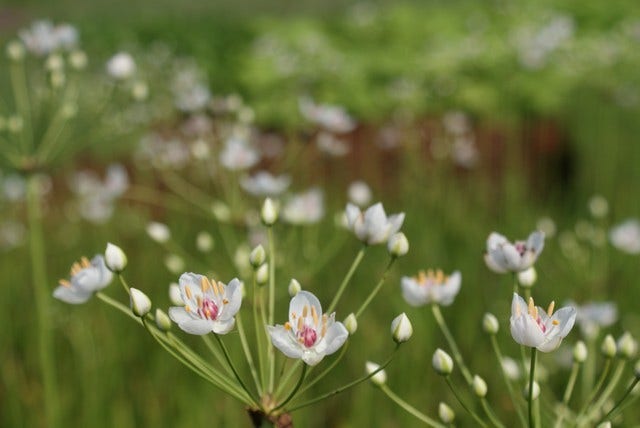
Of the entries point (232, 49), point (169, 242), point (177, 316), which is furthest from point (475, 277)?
point (232, 49)

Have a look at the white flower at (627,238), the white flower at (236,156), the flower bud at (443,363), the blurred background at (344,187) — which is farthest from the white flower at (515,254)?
the white flower at (627,238)

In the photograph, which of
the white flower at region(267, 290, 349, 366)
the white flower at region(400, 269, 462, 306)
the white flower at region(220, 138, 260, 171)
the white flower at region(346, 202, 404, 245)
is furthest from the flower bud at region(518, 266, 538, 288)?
the white flower at region(220, 138, 260, 171)

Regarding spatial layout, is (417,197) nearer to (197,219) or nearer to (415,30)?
(197,219)

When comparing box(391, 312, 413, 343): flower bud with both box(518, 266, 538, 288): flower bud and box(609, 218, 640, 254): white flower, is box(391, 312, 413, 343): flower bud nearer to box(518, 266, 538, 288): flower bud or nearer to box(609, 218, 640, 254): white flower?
box(518, 266, 538, 288): flower bud

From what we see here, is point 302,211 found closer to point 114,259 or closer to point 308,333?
point 114,259

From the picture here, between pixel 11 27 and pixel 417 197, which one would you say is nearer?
pixel 417 197
